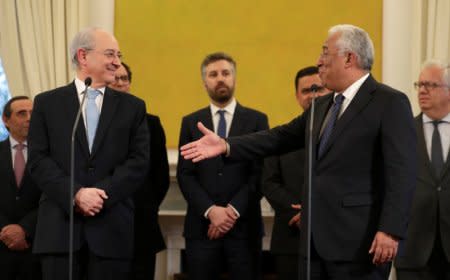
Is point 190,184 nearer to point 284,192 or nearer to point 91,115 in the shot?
point 284,192

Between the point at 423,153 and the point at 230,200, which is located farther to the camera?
the point at 230,200

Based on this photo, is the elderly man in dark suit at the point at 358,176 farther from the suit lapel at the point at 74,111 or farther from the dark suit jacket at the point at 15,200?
the dark suit jacket at the point at 15,200

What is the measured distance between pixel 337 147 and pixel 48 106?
147cm

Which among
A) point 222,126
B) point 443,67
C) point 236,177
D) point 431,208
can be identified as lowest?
point 431,208

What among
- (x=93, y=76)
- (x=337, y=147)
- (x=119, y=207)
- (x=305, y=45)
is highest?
(x=305, y=45)

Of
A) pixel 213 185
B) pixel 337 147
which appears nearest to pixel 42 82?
pixel 213 185

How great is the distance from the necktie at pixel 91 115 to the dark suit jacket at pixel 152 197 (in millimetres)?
926

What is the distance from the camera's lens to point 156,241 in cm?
502

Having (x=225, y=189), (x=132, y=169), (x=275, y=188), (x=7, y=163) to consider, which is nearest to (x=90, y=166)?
(x=132, y=169)

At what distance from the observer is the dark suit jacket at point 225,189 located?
489 centimetres

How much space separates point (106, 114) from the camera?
4.11 m

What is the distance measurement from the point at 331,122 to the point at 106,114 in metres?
1.13

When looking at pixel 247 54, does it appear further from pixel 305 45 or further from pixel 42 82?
pixel 42 82

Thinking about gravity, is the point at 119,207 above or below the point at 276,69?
below
